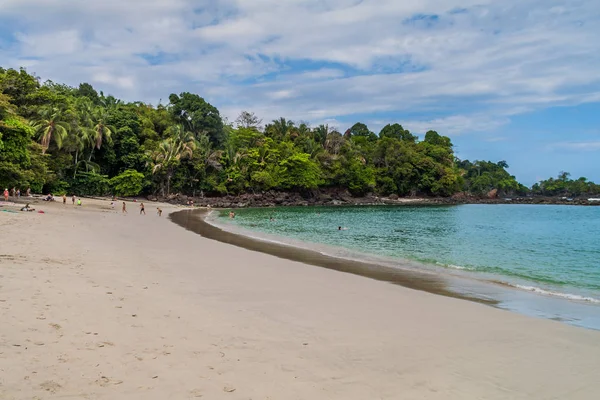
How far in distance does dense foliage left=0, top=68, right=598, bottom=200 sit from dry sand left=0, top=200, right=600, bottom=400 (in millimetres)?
23555

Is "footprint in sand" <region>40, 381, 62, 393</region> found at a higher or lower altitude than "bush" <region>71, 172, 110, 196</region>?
lower

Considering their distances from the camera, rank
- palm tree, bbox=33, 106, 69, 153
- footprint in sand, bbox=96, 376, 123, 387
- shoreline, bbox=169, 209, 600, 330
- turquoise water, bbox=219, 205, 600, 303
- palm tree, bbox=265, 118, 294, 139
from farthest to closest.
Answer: palm tree, bbox=265, 118, 294, 139 < palm tree, bbox=33, 106, 69, 153 < turquoise water, bbox=219, 205, 600, 303 < shoreline, bbox=169, 209, 600, 330 < footprint in sand, bbox=96, 376, 123, 387

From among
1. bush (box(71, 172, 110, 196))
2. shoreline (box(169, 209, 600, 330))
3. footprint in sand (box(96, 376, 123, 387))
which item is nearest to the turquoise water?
shoreline (box(169, 209, 600, 330))

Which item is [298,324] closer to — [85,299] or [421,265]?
[85,299]

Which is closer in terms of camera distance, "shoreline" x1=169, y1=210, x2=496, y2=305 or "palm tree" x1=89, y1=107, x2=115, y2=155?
"shoreline" x1=169, y1=210, x2=496, y2=305

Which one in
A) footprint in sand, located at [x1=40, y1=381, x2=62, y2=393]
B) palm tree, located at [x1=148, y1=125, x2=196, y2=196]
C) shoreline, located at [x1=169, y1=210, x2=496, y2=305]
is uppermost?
palm tree, located at [x1=148, y1=125, x2=196, y2=196]

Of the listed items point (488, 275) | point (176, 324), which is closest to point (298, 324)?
point (176, 324)

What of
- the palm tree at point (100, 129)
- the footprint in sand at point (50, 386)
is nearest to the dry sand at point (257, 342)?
the footprint in sand at point (50, 386)

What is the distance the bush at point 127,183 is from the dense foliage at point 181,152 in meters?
0.14

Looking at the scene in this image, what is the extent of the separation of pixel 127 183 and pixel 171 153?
323 inches

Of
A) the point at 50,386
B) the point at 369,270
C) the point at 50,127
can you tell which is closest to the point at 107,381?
the point at 50,386

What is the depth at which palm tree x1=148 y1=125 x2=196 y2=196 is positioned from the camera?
6162 cm

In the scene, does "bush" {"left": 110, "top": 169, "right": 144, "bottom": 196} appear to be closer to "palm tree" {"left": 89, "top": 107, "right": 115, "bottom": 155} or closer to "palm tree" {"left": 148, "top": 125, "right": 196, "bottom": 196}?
"palm tree" {"left": 148, "top": 125, "right": 196, "bottom": 196}

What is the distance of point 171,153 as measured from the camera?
6222 centimetres
